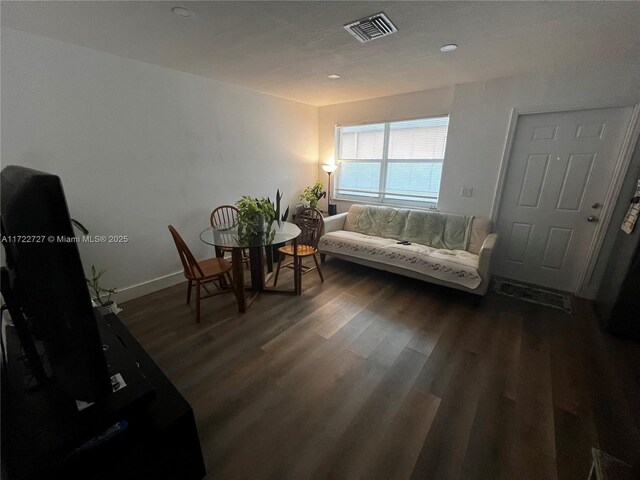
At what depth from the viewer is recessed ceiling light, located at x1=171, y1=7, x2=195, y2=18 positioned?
1582 mm

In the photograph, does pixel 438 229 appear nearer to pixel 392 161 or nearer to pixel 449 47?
pixel 392 161

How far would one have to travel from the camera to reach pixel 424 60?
2.35 meters

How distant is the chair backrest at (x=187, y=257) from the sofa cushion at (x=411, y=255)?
173cm

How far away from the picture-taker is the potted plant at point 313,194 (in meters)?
4.17

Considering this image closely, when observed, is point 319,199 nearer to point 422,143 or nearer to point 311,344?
point 422,143

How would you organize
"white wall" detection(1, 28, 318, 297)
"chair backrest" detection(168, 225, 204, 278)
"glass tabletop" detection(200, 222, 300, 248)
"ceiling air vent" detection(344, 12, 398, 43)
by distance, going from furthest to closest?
"glass tabletop" detection(200, 222, 300, 248), "chair backrest" detection(168, 225, 204, 278), "white wall" detection(1, 28, 318, 297), "ceiling air vent" detection(344, 12, 398, 43)

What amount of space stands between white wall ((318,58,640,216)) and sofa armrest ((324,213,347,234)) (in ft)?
4.62

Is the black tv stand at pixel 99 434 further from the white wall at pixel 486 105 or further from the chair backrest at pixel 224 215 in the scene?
the white wall at pixel 486 105

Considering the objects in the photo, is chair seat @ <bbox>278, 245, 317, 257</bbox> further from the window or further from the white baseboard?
the window

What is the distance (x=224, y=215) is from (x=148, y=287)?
119 cm

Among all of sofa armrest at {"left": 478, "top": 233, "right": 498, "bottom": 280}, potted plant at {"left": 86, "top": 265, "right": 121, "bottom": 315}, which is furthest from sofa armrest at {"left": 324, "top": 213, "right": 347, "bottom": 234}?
potted plant at {"left": 86, "top": 265, "right": 121, "bottom": 315}

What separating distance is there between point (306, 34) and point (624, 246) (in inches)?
128

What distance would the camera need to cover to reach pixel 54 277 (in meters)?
0.68

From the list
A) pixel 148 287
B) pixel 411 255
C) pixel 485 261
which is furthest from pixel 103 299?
pixel 485 261
